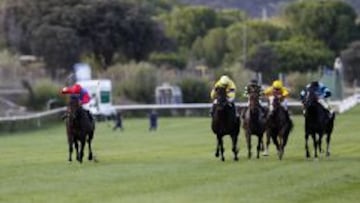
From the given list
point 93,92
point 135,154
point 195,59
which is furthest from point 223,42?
point 135,154

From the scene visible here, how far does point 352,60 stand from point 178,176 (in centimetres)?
10606

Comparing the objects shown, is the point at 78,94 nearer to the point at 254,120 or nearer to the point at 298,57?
the point at 254,120

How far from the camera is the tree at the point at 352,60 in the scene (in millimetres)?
126688

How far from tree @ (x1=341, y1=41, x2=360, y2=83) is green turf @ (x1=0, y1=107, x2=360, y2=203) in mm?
92681

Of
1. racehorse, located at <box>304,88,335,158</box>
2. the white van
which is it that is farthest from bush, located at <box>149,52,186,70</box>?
racehorse, located at <box>304,88,335,158</box>

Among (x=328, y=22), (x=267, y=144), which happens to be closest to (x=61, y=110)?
(x=267, y=144)

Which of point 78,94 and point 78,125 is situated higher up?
point 78,94

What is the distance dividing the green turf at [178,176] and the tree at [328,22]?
339ft

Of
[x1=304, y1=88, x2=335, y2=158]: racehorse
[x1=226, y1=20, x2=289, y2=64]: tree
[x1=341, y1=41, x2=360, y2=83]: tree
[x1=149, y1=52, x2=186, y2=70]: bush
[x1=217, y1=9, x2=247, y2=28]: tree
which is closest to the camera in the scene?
[x1=304, y1=88, x2=335, y2=158]: racehorse

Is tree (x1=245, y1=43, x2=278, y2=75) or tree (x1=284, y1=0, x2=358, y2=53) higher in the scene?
tree (x1=284, y1=0, x2=358, y2=53)

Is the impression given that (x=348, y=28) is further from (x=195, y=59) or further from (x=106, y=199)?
(x=106, y=199)

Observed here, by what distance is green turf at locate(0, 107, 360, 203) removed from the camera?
741 inches

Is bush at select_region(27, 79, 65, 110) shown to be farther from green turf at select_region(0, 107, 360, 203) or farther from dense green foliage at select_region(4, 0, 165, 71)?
green turf at select_region(0, 107, 360, 203)

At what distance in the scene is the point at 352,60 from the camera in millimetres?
127062
